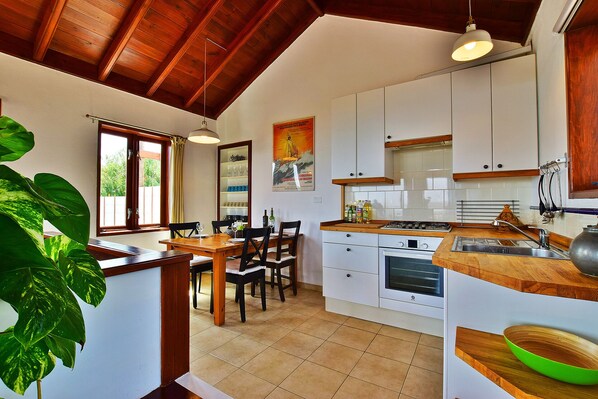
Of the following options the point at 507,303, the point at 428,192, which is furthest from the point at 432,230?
the point at 507,303

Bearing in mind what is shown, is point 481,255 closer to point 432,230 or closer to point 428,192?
point 432,230

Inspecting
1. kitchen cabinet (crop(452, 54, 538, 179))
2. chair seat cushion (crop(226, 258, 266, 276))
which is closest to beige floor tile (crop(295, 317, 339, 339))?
chair seat cushion (crop(226, 258, 266, 276))

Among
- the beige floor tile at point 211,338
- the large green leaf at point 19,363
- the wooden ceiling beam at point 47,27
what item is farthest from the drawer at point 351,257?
the wooden ceiling beam at point 47,27

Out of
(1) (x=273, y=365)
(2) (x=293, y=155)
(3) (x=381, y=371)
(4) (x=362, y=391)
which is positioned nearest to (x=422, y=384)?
(3) (x=381, y=371)

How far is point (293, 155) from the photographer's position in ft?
12.5

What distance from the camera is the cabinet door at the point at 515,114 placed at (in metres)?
2.19

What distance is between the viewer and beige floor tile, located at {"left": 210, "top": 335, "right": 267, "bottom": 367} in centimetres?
201

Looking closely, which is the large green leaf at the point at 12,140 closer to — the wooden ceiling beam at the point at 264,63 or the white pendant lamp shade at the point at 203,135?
the white pendant lamp shade at the point at 203,135

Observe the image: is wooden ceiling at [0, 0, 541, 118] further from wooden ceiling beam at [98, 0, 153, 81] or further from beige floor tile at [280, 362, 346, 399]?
beige floor tile at [280, 362, 346, 399]

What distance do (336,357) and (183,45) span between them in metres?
3.63

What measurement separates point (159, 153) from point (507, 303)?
14.2ft

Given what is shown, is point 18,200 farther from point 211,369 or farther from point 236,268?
point 236,268

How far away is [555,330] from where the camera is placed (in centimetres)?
100

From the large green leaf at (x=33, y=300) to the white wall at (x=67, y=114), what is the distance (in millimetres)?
3171
